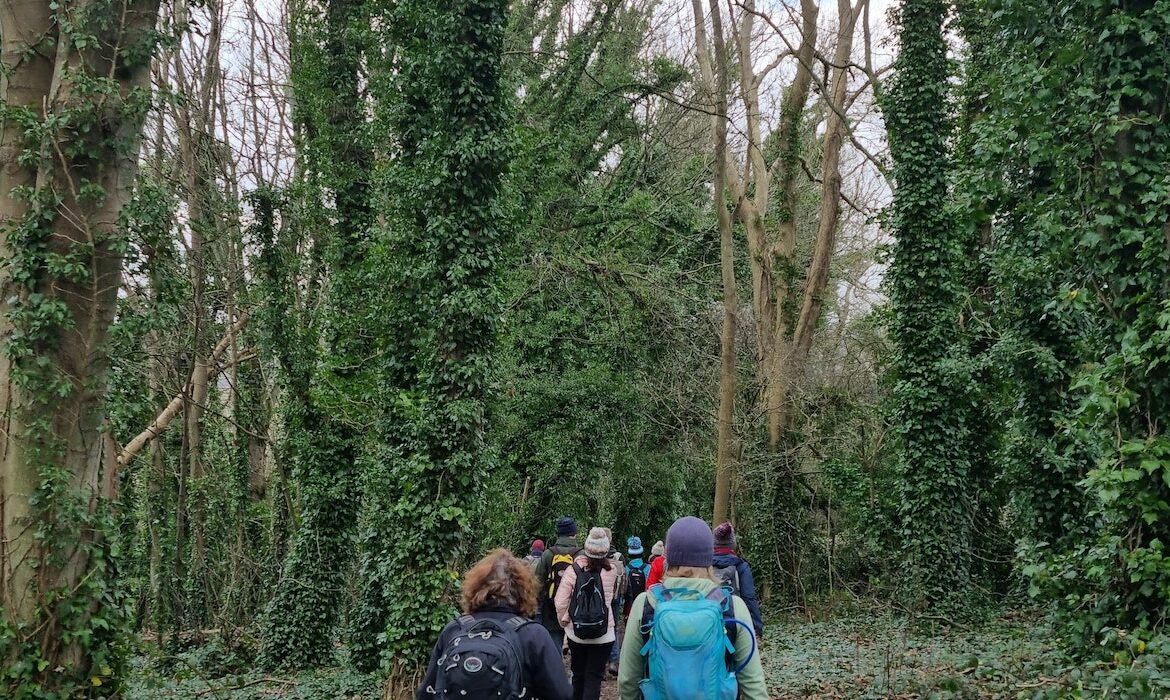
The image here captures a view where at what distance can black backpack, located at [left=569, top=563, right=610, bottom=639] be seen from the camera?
6.91 m

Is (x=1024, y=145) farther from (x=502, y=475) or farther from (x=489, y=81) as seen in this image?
(x=502, y=475)

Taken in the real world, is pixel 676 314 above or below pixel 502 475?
above

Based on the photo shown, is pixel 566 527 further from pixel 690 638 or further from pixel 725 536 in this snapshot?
pixel 690 638

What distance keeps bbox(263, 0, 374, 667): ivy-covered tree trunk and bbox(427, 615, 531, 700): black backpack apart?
10.1m

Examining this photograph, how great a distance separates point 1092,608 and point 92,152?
8978mm

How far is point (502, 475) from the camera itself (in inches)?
725

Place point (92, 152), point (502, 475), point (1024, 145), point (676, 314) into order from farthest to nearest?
point (676, 314) < point (502, 475) < point (1024, 145) < point (92, 152)

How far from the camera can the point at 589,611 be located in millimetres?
6906

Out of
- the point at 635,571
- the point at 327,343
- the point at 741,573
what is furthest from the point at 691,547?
the point at 327,343

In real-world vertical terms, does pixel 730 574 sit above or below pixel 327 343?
below

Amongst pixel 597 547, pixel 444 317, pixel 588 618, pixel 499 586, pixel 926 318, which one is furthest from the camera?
pixel 926 318

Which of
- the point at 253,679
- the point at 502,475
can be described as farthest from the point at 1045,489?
the point at 253,679

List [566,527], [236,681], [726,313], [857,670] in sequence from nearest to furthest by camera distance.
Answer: [566,527] → [857,670] → [236,681] → [726,313]

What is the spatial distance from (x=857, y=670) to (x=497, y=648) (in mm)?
7560
